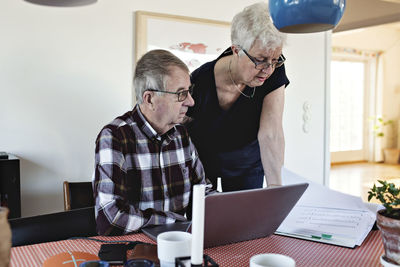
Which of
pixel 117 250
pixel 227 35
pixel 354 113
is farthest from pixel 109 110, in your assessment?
pixel 354 113

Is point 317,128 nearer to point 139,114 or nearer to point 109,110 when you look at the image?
point 109,110

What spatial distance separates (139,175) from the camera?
1.75m

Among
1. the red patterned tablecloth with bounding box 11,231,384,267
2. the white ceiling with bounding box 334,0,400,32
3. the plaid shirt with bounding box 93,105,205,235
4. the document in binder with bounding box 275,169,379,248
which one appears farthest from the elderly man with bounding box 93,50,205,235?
the white ceiling with bounding box 334,0,400,32

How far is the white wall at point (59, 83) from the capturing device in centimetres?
275

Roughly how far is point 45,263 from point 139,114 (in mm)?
834

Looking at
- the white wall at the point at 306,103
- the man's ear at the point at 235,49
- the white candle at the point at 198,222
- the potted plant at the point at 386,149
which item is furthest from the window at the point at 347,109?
the white candle at the point at 198,222

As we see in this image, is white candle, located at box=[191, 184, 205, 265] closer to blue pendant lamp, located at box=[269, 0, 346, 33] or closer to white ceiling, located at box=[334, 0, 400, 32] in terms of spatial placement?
blue pendant lamp, located at box=[269, 0, 346, 33]

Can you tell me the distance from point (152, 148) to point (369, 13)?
14.0 ft

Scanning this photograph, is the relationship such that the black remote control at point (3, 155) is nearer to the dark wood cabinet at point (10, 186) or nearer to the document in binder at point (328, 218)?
the dark wood cabinet at point (10, 186)

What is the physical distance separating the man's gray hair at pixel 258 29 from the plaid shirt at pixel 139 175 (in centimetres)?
57

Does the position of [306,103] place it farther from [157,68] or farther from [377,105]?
[377,105]

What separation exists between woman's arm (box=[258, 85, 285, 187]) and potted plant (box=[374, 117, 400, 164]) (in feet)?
23.3

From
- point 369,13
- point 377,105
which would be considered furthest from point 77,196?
point 377,105

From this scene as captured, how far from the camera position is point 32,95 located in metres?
2.81
